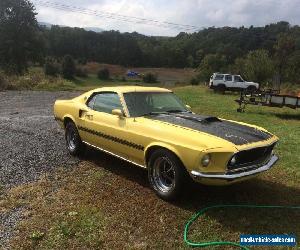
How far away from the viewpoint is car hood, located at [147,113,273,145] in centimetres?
538

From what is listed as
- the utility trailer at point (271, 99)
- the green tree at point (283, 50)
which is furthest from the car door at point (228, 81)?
the green tree at point (283, 50)

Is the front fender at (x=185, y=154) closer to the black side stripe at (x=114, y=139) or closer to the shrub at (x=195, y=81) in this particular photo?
the black side stripe at (x=114, y=139)

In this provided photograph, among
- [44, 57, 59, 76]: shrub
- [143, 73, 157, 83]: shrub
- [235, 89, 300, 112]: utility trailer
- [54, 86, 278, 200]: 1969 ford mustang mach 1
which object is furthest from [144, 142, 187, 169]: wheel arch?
[143, 73, 157, 83]: shrub

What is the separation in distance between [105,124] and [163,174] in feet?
5.25

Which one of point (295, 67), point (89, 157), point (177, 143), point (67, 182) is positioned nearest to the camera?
point (177, 143)

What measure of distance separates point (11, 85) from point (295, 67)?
133 feet

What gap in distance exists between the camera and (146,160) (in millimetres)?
5844

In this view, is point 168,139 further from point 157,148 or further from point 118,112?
point 118,112

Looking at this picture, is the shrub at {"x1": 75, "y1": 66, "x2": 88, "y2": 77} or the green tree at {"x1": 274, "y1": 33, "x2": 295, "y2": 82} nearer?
the green tree at {"x1": 274, "y1": 33, "x2": 295, "y2": 82}

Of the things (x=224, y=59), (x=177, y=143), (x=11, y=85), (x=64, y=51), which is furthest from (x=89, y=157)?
(x=64, y=51)

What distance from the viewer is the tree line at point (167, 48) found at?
169ft

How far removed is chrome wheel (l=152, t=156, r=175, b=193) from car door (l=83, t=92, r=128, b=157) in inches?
31.8

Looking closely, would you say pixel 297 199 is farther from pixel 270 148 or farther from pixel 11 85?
pixel 11 85

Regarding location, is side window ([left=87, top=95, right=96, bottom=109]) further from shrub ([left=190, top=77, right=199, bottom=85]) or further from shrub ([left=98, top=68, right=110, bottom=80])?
shrub ([left=98, top=68, right=110, bottom=80])
